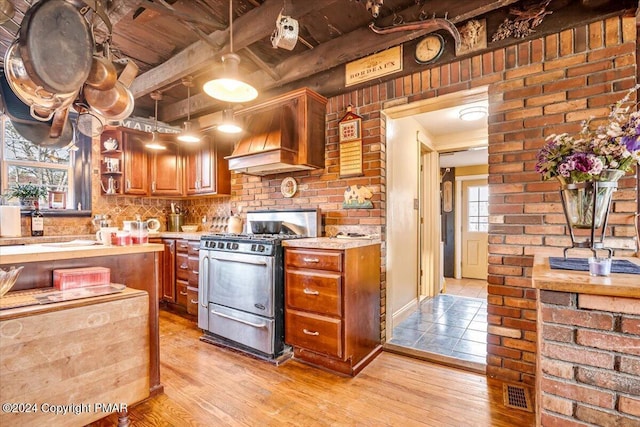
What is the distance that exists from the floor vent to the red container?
8.19 feet

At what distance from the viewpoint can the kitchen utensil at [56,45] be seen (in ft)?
4.68

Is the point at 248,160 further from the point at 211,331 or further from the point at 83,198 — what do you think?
the point at 83,198

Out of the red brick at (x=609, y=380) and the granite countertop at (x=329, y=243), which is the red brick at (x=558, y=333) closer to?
the red brick at (x=609, y=380)

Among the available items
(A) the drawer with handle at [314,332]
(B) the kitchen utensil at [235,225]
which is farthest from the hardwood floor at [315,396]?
(B) the kitchen utensil at [235,225]

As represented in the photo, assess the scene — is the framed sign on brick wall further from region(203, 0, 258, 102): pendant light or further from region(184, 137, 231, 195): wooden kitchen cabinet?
region(184, 137, 231, 195): wooden kitchen cabinet

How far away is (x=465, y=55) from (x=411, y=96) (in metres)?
0.46

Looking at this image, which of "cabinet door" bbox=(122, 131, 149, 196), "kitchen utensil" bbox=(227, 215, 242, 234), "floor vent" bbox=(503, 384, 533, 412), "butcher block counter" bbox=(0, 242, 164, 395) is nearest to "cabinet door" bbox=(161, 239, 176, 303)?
"kitchen utensil" bbox=(227, 215, 242, 234)

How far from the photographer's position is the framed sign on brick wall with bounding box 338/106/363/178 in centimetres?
270

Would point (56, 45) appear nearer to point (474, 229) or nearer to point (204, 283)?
point (204, 283)

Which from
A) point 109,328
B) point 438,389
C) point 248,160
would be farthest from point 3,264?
point 438,389

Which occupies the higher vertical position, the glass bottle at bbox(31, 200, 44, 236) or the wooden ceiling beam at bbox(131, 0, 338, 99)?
the wooden ceiling beam at bbox(131, 0, 338, 99)

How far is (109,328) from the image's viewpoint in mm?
1461

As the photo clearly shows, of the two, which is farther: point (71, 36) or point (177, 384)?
point (177, 384)

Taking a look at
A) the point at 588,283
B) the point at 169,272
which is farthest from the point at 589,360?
the point at 169,272
